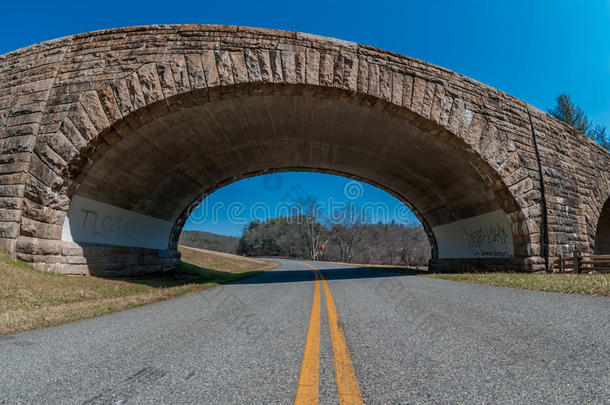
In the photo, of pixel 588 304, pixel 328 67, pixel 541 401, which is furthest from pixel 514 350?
pixel 328 67

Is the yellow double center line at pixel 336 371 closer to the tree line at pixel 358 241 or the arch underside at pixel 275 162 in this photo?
the arch underside at pixel 275 162

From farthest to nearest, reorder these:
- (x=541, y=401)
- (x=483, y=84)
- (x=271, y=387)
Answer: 1. (x=483, y=84)
2. (x=271, y=387)
3. (x=541, y=401)

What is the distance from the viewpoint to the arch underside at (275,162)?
9898 mm

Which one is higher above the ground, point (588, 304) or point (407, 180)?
point (407, 180)

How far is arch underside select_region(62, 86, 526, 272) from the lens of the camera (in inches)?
390

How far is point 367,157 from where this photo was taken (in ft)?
45.7

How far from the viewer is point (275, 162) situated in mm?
15781

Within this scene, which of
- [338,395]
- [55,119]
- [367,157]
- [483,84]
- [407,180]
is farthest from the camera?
[407,180]

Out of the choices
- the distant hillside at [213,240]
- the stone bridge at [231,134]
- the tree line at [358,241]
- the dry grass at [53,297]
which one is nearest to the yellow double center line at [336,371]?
the dry grass at [53,297]

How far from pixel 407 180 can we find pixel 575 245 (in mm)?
6772

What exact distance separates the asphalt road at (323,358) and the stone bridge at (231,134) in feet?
20.9

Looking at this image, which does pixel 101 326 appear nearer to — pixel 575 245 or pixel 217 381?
pixel 217 381

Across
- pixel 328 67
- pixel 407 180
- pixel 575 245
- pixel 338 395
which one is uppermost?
pixel 328 67

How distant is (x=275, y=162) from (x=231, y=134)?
4399 mm
